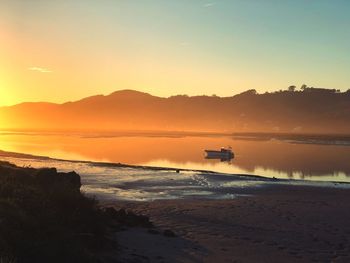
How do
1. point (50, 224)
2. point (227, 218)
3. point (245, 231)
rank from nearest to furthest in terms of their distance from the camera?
point (50, 224) → point (245, 231) → point (227, 218)

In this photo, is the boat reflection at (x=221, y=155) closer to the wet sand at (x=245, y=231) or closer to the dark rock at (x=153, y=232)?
the wet sand at (x=245, y=231)

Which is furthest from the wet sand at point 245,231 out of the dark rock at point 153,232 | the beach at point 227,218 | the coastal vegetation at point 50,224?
the coastal vegetation at point 50,224

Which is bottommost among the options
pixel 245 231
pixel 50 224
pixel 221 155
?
pixel 245 231

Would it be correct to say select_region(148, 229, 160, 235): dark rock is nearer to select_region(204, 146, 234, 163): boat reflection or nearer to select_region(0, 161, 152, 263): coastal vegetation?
select_region(0, 161, 152, 263): coastal vegetation

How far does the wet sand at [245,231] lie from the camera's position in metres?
→ 15.4

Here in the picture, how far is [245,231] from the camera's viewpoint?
19.6 meters

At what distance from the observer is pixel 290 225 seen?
21.2m

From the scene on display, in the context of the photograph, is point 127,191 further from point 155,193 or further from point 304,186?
point 304,186

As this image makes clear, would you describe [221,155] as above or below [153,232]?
above

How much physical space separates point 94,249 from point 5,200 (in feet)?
9.12

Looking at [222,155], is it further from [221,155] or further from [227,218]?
[227,218]

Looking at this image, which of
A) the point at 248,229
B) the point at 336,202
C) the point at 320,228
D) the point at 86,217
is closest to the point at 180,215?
the point at 248,229

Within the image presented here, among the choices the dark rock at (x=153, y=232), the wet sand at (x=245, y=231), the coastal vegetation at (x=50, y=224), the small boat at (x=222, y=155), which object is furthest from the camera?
the small boat at (x=222, y=155)

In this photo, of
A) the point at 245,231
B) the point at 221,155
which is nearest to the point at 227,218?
the point at 245,231
